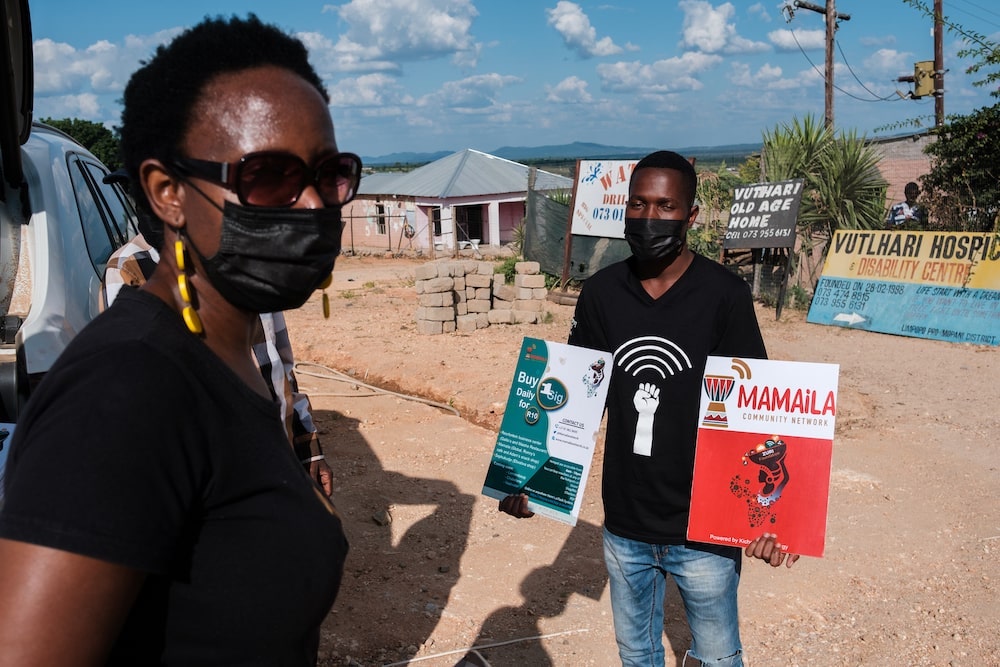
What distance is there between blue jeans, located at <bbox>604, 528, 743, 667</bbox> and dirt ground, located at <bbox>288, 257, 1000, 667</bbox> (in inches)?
45.7

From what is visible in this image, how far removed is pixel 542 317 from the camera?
12.6 metres

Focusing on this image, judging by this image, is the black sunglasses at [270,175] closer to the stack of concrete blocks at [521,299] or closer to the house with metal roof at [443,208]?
the stack of concrete blocks at [521,299]

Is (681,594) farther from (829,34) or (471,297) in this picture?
(829,34)

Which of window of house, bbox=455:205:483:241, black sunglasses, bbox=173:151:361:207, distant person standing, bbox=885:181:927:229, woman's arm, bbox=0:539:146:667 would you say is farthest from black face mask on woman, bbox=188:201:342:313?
window of house, bbox=455:205:483:241

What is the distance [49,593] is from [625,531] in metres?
2.04

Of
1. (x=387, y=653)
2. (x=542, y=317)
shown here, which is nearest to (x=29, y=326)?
(x=387, y=653)

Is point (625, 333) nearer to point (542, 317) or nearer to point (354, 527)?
point (354, 527)

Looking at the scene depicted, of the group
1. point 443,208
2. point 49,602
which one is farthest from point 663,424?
point 443,208

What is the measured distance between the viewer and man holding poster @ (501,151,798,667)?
2682 millimetres

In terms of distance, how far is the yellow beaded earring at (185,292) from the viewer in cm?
125

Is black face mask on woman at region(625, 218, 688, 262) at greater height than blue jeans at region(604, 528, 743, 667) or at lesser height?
greater

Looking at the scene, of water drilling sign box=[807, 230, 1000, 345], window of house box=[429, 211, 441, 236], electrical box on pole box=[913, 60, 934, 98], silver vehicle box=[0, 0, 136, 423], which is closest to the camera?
silver vehicle box=[0, 0, 136, 423]

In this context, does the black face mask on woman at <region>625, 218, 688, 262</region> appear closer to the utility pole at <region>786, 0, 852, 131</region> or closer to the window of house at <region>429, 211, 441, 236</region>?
the utility pole at <region>786, 0, 852, 131</region>

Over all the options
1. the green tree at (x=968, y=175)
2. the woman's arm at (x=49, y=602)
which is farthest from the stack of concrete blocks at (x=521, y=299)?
the woman's arm at (x=49, y=602)
